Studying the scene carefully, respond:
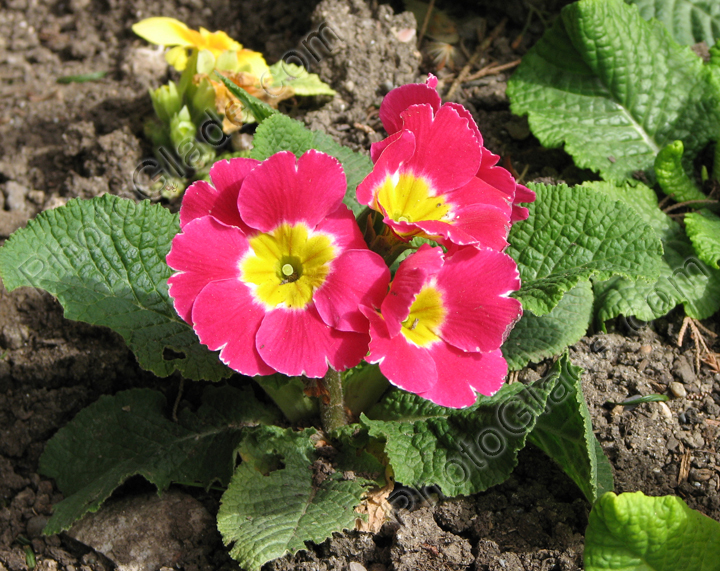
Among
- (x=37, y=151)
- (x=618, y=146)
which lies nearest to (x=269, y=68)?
(x=37, y=151)

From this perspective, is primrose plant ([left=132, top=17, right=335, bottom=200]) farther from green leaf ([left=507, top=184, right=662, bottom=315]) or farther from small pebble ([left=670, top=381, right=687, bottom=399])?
small pebble ([left=670, top=381, right=687, bottom=399])

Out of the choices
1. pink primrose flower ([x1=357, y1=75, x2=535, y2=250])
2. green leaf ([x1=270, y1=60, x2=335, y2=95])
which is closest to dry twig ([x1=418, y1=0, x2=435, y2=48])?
green leaf ([x1=270, y1=60, x2=335, y2=95])

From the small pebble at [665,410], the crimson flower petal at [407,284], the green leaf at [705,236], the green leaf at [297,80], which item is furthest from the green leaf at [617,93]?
the crimson flower petal at [407,284]

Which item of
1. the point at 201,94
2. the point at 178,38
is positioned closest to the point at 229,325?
the point at 201,94

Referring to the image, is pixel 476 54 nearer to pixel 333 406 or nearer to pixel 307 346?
pixel 333 406

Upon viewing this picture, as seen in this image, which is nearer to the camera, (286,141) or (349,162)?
(286,141)

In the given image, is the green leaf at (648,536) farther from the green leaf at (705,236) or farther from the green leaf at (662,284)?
the green leaf at (705,236)
